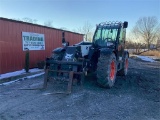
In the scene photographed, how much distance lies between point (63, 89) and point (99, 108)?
85.0 inches

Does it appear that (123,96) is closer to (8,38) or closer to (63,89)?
(63,89)

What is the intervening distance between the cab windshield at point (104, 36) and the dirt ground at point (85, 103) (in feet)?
6.00

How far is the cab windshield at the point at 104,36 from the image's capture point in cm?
959

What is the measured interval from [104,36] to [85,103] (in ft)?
13.1

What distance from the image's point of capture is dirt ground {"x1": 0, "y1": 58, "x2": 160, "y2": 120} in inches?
221

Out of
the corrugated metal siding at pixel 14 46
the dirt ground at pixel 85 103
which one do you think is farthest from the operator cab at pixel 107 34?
the corrugated metal siding at pixel 14 46

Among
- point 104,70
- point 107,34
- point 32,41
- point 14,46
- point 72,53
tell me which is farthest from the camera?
point 32,41

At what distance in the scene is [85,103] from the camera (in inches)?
256

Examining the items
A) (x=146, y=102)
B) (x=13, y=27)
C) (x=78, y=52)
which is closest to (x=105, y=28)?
(x=78, y=52)

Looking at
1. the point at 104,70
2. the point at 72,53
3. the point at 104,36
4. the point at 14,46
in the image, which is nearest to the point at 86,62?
the point at 72,53

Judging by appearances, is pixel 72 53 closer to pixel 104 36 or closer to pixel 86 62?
pixel 86 62

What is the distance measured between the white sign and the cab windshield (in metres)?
4.68

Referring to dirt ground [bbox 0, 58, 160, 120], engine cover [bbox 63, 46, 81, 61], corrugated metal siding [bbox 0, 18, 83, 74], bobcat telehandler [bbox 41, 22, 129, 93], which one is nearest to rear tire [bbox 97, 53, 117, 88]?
bobcat telehandler [bbox 41, 22, 129, 93]

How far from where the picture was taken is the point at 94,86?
840 cm
